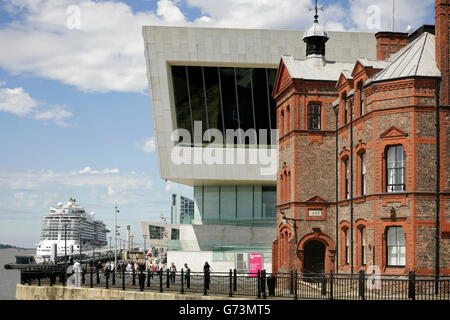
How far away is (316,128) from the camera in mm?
42906

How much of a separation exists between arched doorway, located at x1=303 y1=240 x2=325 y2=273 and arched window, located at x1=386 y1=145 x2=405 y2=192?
883 cm

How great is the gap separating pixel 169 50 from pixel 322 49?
16301 mm

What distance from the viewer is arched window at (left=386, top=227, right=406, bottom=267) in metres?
33.6

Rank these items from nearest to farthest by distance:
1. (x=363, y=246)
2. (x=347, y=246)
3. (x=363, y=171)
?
(x=363, y=246)
(x=363, y=171)
(x=347, y=246)

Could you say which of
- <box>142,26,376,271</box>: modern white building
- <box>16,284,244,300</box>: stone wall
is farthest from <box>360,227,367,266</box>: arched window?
<box>142,26,376,271</box>: modern white building

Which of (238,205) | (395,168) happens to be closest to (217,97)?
(238,205)

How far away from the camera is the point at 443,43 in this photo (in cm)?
3416

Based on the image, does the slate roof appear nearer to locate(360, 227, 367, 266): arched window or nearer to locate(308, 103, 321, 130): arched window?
locate(308, 103, 321, 130): arched window

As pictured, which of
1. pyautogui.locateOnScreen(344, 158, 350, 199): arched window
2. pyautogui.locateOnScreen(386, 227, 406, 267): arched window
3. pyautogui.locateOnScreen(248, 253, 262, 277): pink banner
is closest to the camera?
pyautogui.locateOnScreen(386, 227, 406, 267): arched window

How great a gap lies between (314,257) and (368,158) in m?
8.68

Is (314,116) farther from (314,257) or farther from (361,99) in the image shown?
(314,257)

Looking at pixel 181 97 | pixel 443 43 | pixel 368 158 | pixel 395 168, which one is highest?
pixel 181 97

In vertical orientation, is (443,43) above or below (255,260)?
above
